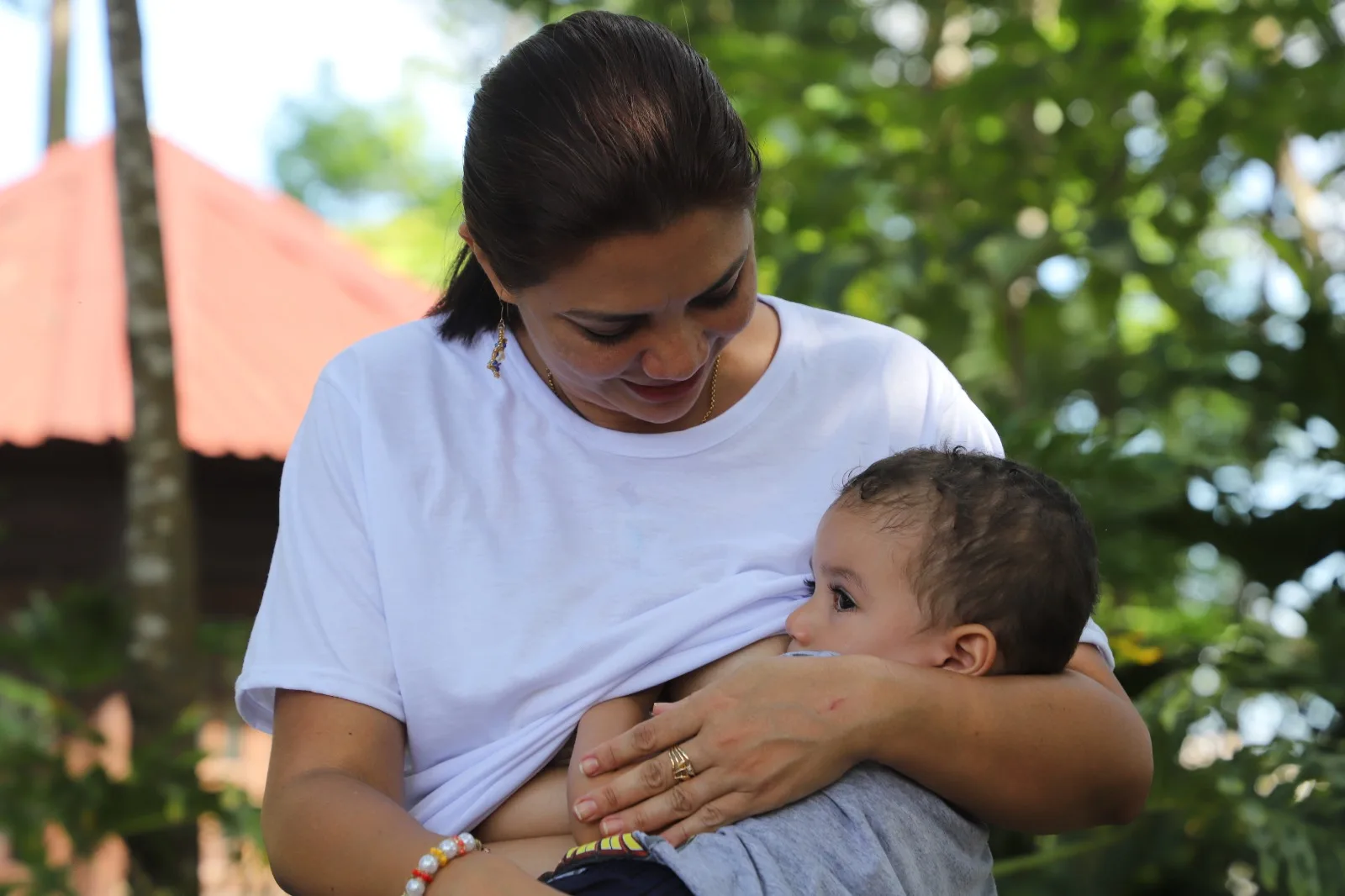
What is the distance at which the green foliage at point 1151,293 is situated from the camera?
3.24 meters

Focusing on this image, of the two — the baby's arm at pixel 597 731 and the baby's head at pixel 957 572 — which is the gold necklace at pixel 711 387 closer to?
the baby's head at pixel 957 572

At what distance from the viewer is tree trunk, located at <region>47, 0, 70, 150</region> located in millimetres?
10383

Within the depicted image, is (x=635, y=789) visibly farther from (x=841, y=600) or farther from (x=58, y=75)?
(x=58, y=75)

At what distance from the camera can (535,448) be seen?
1997 millimetres

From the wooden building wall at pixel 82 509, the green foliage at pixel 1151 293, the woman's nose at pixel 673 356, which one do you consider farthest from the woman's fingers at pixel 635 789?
the wooden building wall at pixel 82 509

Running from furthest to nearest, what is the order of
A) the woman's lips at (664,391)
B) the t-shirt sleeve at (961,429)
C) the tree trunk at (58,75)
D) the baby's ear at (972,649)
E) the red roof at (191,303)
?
the tree trunk at (58,75) < the red roof at (191,303) < the t-shirt sleeve at (961,429) < the woman's lips at (664,391) < the baby's ear at (972,649)

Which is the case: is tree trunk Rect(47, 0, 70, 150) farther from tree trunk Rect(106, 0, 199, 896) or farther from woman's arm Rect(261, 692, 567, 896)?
woman's arm Rect(261, 692, 567, 896)

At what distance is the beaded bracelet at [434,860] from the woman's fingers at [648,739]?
0.17m

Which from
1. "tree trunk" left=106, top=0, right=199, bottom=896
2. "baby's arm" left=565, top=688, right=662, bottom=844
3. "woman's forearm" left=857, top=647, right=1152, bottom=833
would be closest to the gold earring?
"baby's arm" left=565, top=688, right=662, bottom=844

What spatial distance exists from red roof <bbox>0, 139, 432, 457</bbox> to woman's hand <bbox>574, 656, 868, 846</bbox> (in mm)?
4755

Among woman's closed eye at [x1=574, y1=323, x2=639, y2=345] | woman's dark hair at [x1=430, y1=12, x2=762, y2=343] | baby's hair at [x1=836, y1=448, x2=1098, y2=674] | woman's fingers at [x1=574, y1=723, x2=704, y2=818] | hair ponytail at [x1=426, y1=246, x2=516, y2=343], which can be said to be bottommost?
woman's fingers at [x1=574, y1=723, x2=704, y2=818]

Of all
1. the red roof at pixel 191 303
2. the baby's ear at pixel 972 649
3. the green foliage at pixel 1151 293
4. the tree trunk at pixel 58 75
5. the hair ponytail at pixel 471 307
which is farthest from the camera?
the tree trunk at pixel 58 75

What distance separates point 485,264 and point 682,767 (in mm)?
808

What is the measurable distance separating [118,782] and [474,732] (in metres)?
2.23
